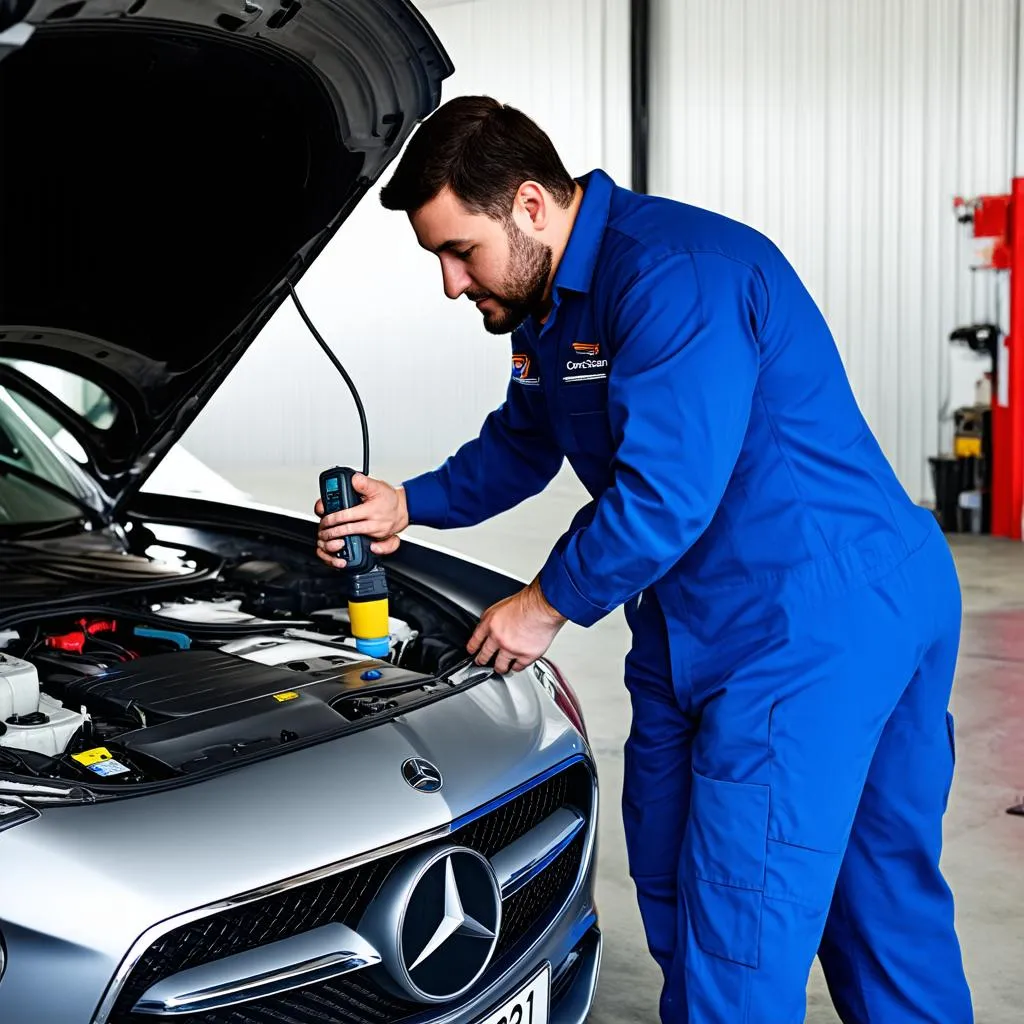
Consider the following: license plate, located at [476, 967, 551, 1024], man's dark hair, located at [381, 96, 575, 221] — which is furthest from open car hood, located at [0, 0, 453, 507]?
license plate, located at [476, 967, 551, 1024]

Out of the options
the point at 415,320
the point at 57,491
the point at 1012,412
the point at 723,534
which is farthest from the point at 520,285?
the point at 415,320

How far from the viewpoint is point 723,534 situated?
164 centimetres

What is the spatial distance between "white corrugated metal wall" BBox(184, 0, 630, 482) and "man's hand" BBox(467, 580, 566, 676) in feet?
25.3

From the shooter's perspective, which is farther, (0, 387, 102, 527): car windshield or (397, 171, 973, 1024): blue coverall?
(0, 387, 102, 527): car windshield

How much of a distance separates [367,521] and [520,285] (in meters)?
0.47

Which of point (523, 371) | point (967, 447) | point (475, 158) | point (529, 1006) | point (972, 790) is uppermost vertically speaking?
point (475, 158)

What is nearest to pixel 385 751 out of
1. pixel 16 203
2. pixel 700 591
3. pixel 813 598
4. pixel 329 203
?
pixel 700 591

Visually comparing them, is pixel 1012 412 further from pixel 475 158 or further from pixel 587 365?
pixel 475 158

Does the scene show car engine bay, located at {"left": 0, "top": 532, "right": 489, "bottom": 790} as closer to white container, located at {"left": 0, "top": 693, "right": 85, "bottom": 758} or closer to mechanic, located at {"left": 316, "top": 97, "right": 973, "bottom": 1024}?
white container, located at {"left": 0, "top": 693, "right": 85, "bottom": 758}

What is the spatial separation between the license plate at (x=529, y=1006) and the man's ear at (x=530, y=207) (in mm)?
943

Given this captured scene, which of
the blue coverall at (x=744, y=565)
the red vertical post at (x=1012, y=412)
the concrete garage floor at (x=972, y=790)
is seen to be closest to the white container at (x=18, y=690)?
the blue coverall at (x=744, y=565)

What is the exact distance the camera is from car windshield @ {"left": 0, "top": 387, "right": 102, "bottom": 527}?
8.55 feet

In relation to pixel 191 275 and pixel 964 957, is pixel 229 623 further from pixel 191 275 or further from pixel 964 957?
pixel 964 957

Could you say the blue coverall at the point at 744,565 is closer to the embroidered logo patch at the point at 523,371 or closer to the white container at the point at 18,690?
the embroidered logo patch at the point at 523,371
